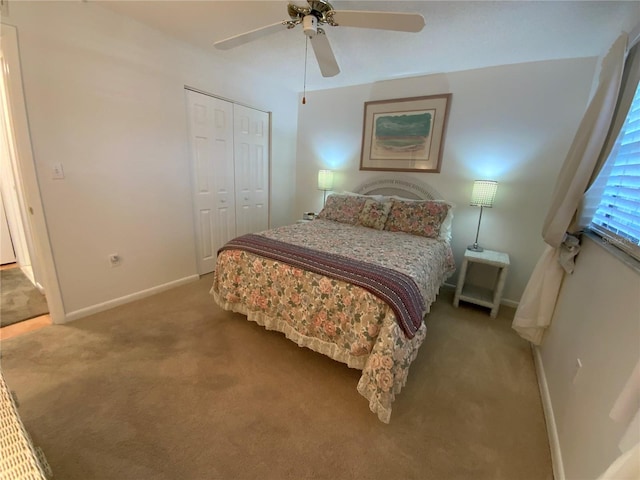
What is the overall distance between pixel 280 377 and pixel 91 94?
252 cm

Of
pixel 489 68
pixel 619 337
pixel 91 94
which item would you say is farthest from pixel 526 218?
pixel 91 94

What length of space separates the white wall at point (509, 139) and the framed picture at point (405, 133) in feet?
0.27

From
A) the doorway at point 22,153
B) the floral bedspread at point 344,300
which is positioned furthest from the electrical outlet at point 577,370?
the doorway at point 22,153

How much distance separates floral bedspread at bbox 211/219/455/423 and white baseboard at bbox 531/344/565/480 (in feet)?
2.39

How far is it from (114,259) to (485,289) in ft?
11.9

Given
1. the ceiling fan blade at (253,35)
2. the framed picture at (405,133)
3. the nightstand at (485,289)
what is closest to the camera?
the ceiling fan blade at (253,35)

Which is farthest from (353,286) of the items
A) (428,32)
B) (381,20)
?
(428,32)

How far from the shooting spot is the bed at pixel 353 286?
146 cm

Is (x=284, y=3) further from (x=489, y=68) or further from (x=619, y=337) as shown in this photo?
(x=619, y=337)

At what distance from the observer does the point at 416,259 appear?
6.43ft

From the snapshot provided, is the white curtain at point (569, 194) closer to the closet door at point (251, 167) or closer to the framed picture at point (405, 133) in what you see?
the framed picture at point (405, 133)

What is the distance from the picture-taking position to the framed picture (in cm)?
297

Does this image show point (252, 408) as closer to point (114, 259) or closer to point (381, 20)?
point (114, 259)

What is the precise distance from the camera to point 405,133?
3148 millimetres
